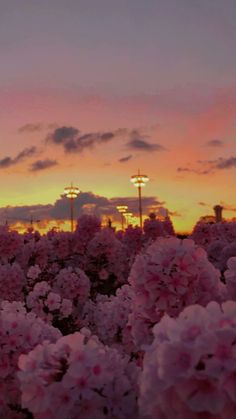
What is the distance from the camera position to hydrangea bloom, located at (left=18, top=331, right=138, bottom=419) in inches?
93.8

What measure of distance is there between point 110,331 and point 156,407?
3.21 metres

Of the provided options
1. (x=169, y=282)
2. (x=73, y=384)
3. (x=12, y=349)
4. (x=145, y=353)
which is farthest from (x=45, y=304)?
(x=73, y=384)

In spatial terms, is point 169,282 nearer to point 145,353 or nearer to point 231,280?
point 231,280

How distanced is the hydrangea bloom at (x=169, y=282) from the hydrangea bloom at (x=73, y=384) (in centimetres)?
66

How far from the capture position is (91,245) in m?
12.3

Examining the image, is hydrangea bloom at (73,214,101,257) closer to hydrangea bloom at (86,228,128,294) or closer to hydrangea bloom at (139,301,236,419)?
hydrangea bloom at (86,228,128,294)

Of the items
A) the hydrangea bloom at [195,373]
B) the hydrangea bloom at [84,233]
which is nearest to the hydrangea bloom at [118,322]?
the hydrangea bloom at [195,373]

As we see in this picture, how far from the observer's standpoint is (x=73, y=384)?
2393 millimetres

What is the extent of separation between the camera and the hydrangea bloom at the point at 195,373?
5.98 feet

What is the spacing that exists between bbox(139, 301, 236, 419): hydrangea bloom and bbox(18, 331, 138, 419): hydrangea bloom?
54 cm

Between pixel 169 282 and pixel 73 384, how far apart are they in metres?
0.98

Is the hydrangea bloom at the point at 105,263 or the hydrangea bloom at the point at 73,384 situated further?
the hydrangea bloom at the point at 105,263

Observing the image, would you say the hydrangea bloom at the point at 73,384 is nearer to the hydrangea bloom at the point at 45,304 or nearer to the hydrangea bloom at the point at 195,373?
the hydrangea bloom at the point at 195,373

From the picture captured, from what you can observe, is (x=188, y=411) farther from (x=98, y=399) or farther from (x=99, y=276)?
(x=99, y=276)
